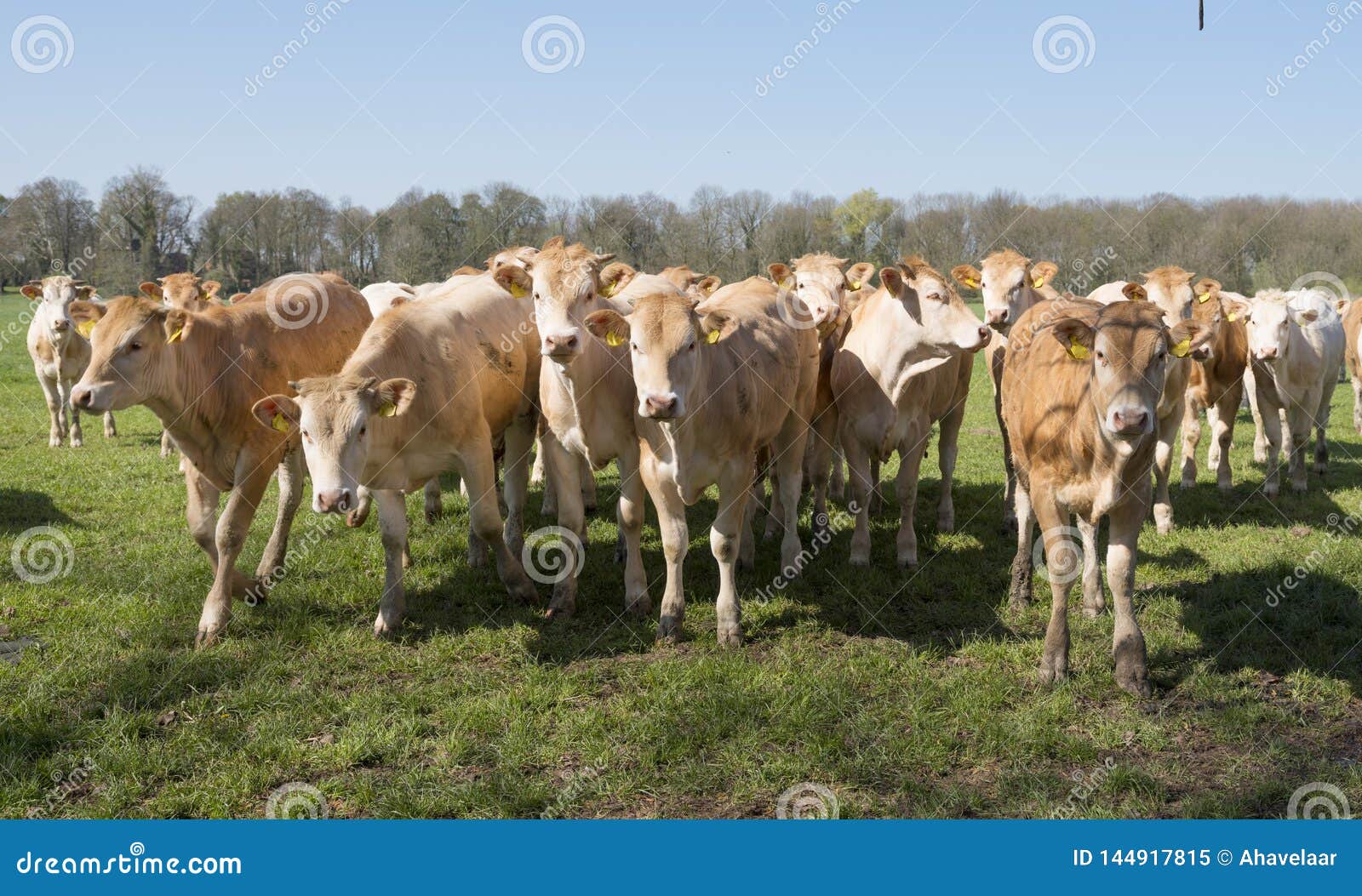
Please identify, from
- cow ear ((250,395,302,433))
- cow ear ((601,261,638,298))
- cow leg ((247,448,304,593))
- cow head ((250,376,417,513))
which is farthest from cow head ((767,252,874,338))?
cow leg ((247,448,304,593))

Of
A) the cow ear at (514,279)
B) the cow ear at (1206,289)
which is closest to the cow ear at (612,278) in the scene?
the cow ear at (514,279)

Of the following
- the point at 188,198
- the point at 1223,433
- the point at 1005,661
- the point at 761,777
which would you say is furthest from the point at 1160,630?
the point at 188,198

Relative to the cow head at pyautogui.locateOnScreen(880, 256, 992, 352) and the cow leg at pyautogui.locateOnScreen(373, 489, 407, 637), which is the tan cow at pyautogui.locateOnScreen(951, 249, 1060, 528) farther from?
the cow leg at pyautogui.locateOnScreen(373, 489, 407, 637)

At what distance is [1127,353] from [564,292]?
3.45m

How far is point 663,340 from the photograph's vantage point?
19.9 ft

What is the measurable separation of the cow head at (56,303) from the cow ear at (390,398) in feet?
32.6

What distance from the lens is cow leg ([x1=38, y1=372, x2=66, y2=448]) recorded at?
14141 millimetres

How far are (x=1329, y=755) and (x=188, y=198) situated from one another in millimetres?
34393

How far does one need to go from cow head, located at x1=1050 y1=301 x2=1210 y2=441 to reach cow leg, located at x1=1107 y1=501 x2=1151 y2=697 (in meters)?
0.57

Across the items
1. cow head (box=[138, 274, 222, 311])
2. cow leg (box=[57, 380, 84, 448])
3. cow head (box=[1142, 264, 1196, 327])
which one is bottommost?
cow leg (box=[57, 380, 84, 448])

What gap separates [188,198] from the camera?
3203cm

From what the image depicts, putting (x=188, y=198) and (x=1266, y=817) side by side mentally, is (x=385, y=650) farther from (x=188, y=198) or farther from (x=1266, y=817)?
(x=188, y=198)

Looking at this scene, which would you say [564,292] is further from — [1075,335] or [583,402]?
[1075,335]

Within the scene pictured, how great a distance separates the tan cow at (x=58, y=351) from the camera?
14016 millimetres
